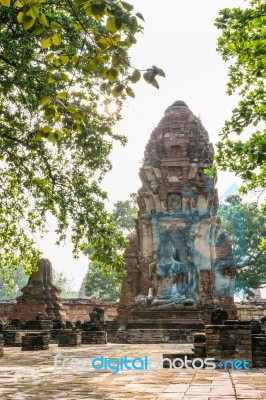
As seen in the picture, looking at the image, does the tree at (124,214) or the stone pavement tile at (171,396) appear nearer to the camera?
the stone pavement tile at (171,396)

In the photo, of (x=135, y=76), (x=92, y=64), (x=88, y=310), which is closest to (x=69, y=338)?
(x=92, y=64)

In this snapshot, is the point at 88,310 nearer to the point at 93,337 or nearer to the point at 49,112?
the point at 93,337

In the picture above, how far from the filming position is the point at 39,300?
2241cm

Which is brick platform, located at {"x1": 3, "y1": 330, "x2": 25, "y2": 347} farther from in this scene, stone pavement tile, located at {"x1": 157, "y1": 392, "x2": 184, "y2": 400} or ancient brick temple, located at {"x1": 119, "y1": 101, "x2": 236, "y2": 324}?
stone pavement tile, located at {"x1": 157, "y1": 392, "x2": 184, "y2": 400}

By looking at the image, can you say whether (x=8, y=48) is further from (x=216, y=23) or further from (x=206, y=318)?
(x=206, y=318)

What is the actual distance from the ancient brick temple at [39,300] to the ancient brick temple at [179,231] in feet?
13.9

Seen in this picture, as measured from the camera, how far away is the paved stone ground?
468cm

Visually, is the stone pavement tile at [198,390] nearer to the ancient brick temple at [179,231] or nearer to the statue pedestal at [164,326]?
the statue pedestal at [164,326]

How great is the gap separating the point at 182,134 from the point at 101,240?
10.8 metres

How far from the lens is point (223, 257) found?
20688 millimetres

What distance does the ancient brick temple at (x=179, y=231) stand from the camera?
57.9 ft

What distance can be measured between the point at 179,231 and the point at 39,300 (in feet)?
28.0

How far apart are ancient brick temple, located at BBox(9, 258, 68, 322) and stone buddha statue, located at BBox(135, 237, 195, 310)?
21.3 feet

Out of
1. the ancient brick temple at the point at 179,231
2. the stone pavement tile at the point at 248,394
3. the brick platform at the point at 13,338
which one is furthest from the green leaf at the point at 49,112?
the ancient brick temple at the point at 179,231
